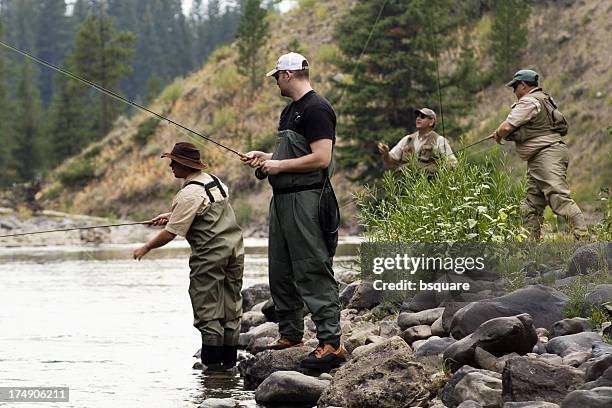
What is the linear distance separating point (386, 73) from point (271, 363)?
17982mm

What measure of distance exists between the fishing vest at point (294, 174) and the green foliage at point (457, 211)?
5.59 feet

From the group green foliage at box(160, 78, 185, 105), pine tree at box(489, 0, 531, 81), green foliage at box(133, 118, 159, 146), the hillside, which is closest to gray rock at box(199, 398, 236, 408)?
the hillside

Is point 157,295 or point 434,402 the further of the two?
point 157,295

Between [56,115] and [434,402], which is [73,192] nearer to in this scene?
[56,115]

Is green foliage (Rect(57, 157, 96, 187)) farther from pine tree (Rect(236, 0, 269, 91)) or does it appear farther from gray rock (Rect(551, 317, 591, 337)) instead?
gray rock (Rect(551, 317, 591, 337))

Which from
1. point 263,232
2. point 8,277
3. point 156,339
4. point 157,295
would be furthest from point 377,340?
point 263,232

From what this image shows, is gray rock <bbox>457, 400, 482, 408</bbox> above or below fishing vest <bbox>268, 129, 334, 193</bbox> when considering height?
below

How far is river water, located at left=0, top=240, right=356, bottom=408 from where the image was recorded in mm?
6902

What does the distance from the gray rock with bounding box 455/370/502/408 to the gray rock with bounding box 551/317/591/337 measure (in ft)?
3.45

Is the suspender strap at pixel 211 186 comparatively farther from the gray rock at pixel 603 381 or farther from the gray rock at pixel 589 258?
the gray rock at pixel 603 381

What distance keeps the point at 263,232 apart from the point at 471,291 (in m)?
20.7

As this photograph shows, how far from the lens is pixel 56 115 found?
55.7 m

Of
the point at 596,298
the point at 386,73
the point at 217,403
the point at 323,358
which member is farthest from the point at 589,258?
the point at 386,73

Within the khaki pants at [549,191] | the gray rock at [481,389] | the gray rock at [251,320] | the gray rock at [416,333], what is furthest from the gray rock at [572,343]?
the gray rock at [251,320]
